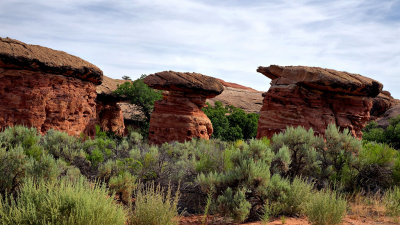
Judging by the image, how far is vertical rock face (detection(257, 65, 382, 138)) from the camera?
11695 mm

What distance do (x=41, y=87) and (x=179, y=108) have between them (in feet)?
20.1

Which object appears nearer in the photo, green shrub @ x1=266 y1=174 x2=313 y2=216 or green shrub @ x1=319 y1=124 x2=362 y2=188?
green shrub @ x1=266 y1=174 x2=313 y2=216

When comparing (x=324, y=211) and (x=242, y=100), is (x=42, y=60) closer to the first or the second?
(x=324, y=211)

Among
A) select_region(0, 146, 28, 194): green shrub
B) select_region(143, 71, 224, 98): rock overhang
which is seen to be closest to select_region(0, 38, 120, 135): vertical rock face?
select_region(143, 71, 224, 98): rock overhang

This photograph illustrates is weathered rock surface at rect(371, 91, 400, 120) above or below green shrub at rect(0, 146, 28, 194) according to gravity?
above

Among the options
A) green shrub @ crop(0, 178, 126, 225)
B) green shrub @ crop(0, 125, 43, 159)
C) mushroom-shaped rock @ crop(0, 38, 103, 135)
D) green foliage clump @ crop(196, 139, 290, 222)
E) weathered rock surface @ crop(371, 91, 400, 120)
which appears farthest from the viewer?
weathered rock surface @ crop(371, 91, 400, 120)

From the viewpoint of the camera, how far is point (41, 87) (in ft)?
40.0

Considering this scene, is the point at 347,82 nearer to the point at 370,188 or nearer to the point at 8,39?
the point at 370,188

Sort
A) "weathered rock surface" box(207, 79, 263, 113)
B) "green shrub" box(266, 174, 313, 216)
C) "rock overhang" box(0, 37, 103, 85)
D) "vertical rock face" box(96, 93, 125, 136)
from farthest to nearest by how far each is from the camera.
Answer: "weathered rock surface" box(207, 79, 263, 113) → "vertical rock face" box(96, 93, 125, 136) → "rock overhang" box(0, 37, 103, 85) → "green shrub" box(266, 174, 313, 216)

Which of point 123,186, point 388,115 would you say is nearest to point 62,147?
point 123,186

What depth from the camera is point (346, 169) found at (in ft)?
25.7

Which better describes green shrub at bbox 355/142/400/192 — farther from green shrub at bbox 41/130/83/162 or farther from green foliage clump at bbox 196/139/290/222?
green shrub at bbox 41/130/83/162

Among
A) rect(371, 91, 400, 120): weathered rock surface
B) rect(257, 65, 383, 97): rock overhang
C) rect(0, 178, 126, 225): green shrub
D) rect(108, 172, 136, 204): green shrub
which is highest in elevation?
rect(371, 91, 400, 120): weathered rock surface

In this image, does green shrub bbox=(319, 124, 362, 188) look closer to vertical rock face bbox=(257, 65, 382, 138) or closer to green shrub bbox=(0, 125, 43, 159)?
vertical rock face bbox=(257, 65, 382, 138)
